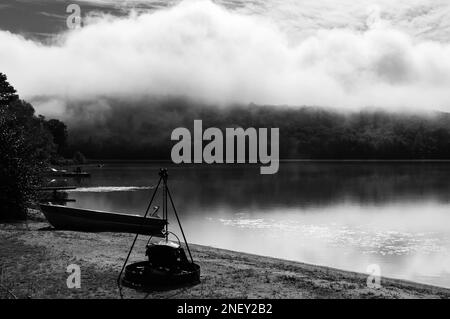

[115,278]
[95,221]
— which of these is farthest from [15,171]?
[115,278]

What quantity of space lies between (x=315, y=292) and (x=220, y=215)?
5005cm

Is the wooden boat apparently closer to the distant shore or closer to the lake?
the lake

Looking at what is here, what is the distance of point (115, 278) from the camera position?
21516 mm

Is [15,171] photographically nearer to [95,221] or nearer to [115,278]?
[95,221]

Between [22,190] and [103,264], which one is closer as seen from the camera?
[103,264]

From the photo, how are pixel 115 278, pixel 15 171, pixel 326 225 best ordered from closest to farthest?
pixel 115 278 → pixel 15 171 → pixel 326 225

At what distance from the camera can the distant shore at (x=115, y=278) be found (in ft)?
64.2

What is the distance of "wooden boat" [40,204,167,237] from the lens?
4056 cm

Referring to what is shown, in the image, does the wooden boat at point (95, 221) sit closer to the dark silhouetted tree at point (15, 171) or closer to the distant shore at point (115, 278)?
the dark silhouetted tree at point (15, 171)

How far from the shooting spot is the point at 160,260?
20828mm

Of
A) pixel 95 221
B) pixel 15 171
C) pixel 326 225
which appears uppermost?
pixel 15 171

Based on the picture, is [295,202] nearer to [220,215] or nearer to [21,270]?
[220,215]

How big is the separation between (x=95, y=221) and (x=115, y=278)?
70.4 feet
